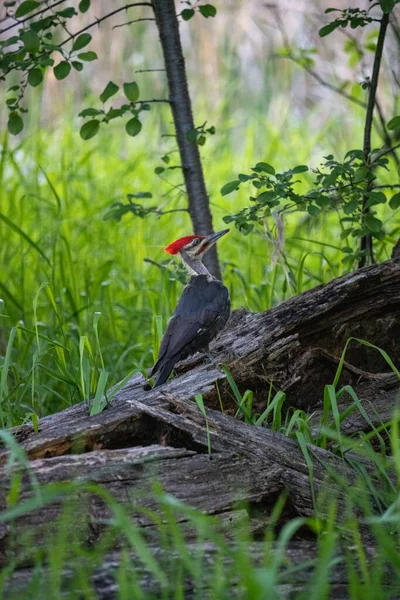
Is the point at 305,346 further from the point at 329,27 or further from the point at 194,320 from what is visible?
the point at 329,27

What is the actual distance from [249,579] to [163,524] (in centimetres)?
56

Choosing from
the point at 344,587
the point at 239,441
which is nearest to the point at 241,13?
the point at 239,441

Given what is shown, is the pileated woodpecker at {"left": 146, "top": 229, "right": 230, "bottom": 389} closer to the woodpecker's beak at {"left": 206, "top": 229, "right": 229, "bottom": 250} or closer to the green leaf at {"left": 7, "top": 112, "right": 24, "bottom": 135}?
the woodpecker's beak at {"left": 206, "top": 229, "right": 229, "bottom": 250}

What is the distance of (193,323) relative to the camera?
12.3ft

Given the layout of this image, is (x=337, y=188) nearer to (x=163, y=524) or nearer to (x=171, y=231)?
(x=163, y=524)

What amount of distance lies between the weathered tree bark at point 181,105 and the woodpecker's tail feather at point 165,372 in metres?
1.13

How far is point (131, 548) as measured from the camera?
224 centimetres

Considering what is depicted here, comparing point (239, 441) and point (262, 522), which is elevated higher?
point (239, 441)

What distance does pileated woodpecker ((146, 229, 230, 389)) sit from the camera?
3588 mm

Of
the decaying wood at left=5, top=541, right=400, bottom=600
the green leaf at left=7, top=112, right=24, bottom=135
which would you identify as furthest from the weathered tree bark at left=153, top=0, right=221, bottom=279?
the decaying wood at left=5, top=541, right=400, bottom=600

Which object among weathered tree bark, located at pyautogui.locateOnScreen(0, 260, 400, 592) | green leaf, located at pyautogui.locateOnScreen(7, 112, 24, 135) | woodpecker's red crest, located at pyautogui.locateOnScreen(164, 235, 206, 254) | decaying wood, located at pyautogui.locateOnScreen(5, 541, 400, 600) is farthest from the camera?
woodpecker's red crest, located at pyautogui.locateOnScreen(164, 235, 206, 254)

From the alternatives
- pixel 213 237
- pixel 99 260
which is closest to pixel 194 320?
pixel 213 237

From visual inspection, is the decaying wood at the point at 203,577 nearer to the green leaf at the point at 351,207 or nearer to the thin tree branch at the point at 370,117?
the green leaf at the point at 351,207

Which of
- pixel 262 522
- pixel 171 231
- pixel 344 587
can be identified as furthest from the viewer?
pixel 171 231
